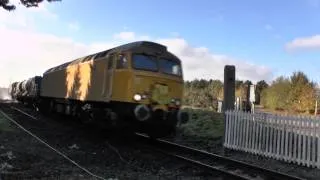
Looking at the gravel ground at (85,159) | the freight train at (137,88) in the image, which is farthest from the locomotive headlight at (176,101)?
the gravel ground at (85,159)

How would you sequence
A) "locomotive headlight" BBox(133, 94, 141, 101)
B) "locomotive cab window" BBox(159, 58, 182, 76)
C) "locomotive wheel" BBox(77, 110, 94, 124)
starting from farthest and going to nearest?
"locomotive wheel" BBox(77, 110, 94, 124) → "locomotive cab window" BBox(159, 58, 182, 76) → "locomotive headlight" BBox(133, 94, 141, 101)

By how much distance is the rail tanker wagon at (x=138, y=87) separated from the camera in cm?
1536

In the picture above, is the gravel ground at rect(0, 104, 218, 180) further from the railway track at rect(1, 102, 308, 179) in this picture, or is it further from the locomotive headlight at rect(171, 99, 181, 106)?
the locomotive headlight at rect(171, 99, 181, 106)

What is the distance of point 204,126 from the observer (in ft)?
74.0

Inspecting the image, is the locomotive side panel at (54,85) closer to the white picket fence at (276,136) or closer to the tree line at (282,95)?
the white picket fence at (276,136)

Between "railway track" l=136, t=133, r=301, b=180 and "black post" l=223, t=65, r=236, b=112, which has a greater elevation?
"black post" l=223, t=65, r=236, b=112

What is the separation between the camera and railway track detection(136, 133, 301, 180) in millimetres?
10898

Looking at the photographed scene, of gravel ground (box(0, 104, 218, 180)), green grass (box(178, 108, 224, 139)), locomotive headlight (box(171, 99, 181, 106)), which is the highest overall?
locomotive headlight (box(171, 99, 181, 106))

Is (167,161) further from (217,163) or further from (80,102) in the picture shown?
(80,102)

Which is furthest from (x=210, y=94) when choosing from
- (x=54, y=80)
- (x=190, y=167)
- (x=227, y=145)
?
(x=190, y=167)

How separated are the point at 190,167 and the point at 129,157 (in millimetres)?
2105

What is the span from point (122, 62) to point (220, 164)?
4829 millimetres

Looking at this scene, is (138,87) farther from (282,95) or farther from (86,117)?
(282,95)

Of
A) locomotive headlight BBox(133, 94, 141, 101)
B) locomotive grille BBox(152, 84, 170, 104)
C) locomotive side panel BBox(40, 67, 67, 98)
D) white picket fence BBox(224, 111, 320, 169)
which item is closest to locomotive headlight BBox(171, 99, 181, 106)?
locomotive grille BBox(152, 84, 170, 104)
